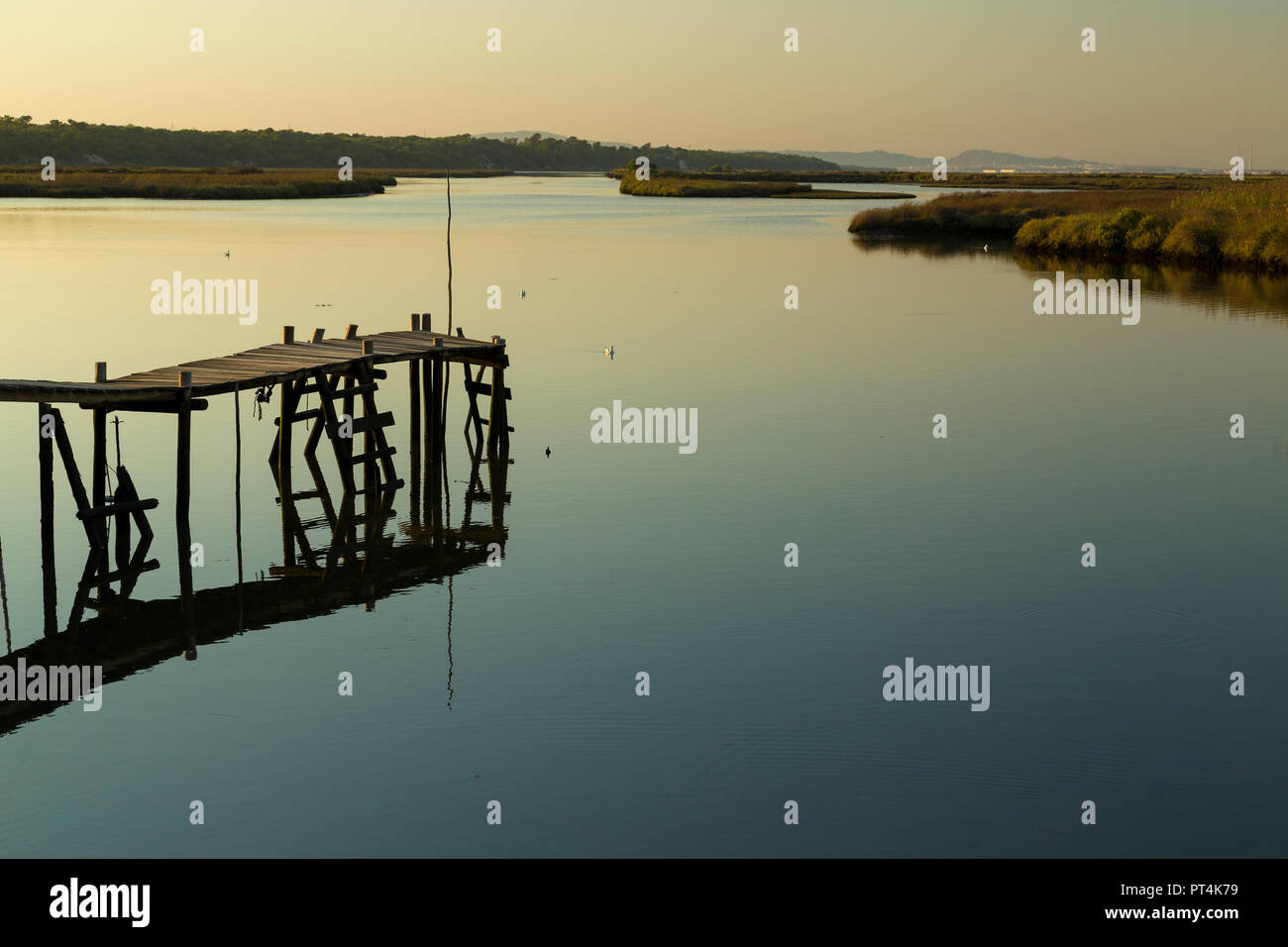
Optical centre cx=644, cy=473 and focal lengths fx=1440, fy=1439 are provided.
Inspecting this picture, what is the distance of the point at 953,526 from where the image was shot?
22672mm

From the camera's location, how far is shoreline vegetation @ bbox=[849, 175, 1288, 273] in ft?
214

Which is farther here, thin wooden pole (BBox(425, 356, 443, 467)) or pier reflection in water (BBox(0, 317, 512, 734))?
thin wooden pole (BBox(425, 356, 443, 467))

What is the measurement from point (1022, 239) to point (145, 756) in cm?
7132

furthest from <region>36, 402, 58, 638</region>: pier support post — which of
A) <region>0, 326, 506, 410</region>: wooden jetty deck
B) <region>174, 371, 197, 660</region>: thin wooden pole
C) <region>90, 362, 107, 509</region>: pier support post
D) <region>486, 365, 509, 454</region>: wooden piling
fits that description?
<region>486, 365, 509, 454</region>: wooden piling

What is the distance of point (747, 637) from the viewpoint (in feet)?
57.8

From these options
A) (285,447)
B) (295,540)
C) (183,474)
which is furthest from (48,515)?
(285,447)

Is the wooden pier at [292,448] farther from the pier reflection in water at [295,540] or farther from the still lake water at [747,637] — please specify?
the still lake water at [747,637]

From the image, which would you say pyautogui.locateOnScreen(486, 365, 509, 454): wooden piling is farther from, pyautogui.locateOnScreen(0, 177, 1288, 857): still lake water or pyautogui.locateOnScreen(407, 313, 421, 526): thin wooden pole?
pyautogui.locateOnScreen(407, 313, 421, 526): thin wooden pole

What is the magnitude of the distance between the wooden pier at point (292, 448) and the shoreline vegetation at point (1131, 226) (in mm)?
46811

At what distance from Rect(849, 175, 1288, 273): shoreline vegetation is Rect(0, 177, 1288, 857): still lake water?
27.9 meters

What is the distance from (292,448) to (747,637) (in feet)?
44.9

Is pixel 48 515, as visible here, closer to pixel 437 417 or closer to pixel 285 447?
pixel 285 447
